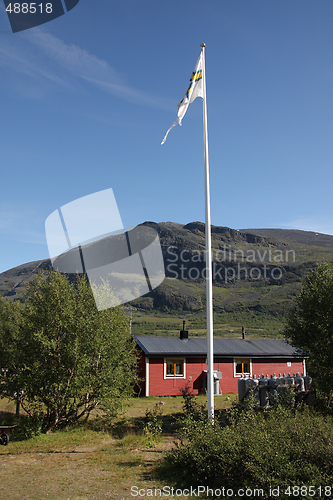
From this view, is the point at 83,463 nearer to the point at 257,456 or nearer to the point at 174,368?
the point at 257,456

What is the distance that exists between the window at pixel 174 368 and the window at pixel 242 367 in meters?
4.56

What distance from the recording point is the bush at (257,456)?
624 centimetres

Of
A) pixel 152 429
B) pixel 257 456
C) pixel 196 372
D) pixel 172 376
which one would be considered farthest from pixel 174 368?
pixel 257 456

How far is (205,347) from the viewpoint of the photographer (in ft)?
92.2

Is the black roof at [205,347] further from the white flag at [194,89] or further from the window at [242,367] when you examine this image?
the white flag at [194,89]

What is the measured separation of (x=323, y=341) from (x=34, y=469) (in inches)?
450

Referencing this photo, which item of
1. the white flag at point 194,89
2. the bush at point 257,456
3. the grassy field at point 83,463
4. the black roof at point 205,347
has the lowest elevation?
the grassy field at point 83,463

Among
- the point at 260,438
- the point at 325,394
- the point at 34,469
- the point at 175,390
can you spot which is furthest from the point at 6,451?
the point at 175,390

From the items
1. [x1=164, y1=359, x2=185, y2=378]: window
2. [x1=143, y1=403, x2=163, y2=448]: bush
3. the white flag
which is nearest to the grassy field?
[x1=143, y1=403, x2=163, y2=448]: bush

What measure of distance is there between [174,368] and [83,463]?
17.1 metres

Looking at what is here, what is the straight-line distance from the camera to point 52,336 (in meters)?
13.8

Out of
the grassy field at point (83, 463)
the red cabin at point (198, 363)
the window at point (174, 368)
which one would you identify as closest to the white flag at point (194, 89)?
the grassy field at point (83, 463)

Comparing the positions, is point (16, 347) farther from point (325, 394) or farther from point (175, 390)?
point (175, 390)

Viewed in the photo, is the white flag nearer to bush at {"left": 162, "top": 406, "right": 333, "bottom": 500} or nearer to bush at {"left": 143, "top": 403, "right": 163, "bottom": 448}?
bush at {"left": 162, "top": 406, "right": 333, "bottom": 500}
